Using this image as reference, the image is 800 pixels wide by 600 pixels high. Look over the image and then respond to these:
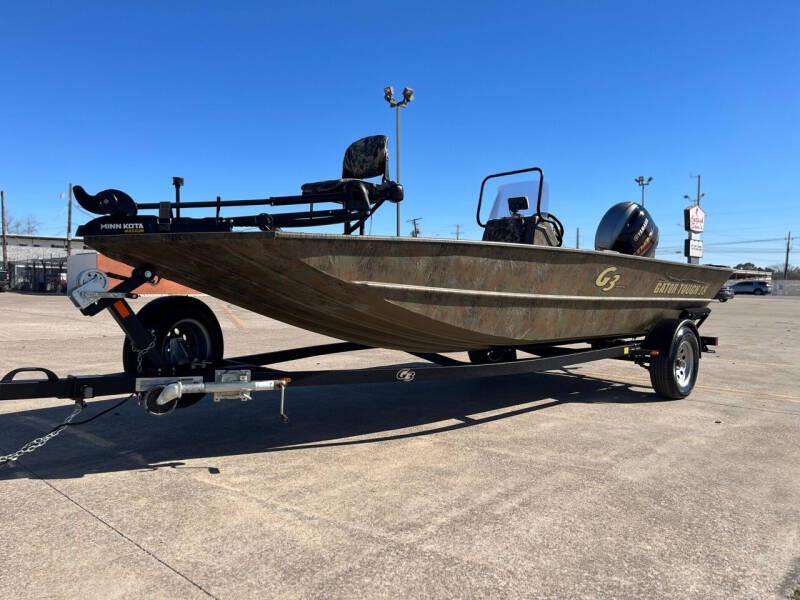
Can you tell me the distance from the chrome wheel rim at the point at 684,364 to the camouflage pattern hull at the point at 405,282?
46.4 inches

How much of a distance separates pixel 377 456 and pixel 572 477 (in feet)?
4.24

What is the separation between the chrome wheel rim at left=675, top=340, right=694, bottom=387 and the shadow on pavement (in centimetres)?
39

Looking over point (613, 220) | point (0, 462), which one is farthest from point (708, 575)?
point (613, 220)

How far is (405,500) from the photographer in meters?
3.12

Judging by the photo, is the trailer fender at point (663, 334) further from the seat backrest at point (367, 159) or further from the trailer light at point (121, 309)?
the trailer light at point (121, 309)

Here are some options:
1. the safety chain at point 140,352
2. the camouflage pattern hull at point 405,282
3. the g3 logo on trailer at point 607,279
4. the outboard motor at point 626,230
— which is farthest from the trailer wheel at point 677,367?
the safety chain at point 140,352

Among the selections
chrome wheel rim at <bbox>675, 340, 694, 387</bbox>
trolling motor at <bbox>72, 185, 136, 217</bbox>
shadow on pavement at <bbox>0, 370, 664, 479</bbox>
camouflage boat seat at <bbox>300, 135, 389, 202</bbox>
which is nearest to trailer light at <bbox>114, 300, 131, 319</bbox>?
trolling motor at <bbox>72, 185, 136, 217</bbox>

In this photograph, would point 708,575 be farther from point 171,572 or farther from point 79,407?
point 79,407

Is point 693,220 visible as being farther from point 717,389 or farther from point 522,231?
point 522,231

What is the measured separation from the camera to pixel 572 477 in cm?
353

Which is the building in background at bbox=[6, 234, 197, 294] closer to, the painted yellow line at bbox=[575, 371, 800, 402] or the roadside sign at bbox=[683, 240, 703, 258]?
the painted yellow line at bbox=[575, 371, 800, 402]

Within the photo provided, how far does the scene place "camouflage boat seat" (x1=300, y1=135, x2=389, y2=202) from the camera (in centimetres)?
396

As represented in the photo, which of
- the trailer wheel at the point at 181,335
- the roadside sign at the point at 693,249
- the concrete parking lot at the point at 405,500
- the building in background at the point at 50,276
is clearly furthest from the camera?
the building in background at the point at 50,276

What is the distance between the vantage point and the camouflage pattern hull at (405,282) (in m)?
3.28
